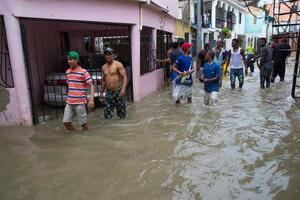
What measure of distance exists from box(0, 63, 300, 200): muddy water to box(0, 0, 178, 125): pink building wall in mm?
878

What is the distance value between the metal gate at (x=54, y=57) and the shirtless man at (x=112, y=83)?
1146mm

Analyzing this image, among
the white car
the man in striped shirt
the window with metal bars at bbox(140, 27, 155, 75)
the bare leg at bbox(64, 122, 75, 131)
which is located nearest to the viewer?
the man in striped shirt

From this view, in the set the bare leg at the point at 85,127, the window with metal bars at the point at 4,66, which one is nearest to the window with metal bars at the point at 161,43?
the bare leg at the point at 85,127

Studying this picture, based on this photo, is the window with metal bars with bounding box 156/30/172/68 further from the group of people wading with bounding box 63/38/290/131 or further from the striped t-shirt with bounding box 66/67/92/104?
the striped t-shirt with bounding box 66/67/92/104

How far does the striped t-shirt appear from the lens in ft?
17.6

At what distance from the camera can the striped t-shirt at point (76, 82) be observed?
17.6 ft

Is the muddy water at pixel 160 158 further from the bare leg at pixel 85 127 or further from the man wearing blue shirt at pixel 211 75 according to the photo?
the man wearing blue shirt at pixel 211 75

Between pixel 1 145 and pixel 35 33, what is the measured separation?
421cm

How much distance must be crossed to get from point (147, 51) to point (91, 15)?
319cm

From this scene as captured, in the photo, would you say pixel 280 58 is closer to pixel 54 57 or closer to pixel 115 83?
pixel 115 83

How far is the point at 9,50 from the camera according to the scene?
576cm

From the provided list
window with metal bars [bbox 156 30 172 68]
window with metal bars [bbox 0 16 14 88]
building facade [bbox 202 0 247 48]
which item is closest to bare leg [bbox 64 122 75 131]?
window with metal bars [bbox 0 16 14 88]

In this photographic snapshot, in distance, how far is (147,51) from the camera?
9797 millimetres

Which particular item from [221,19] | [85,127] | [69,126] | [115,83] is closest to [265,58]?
[115,83]
